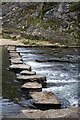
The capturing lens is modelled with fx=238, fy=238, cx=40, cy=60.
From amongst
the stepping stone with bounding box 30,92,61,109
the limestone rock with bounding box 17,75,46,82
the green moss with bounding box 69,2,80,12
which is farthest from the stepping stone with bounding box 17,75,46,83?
the green moss with bounding box 69,2,80,12

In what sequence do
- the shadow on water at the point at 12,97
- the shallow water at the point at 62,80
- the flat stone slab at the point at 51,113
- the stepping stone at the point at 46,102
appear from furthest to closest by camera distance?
the shallow water at the point at 62,80
the stepping stone at the point at 46,102
the shadow on water at the point at 12,97
the flat stone slab at the point at 51,113

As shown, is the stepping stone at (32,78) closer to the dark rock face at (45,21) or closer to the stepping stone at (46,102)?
the stepping stone at (46,102)

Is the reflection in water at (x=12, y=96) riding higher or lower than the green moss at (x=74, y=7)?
lower

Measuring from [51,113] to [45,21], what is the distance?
21.8 m

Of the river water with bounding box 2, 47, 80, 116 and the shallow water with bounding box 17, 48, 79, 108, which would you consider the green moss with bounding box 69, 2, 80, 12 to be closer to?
the shallow water with bounding box 17, 48, 79, 108

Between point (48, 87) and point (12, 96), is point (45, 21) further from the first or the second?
point (12, 96)

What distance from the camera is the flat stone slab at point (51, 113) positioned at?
470cm

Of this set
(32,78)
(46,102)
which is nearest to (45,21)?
(32,78)

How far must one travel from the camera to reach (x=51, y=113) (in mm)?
4867

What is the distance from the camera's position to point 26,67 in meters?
9.42

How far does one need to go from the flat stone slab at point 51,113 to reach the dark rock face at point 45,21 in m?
15.4

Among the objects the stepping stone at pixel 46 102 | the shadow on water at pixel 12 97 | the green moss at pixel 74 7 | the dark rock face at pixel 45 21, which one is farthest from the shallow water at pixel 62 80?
the green moss at pixel 74 7

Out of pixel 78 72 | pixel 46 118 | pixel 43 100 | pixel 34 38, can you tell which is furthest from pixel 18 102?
pixel 34 38

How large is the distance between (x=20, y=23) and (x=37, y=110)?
25.8 metres
